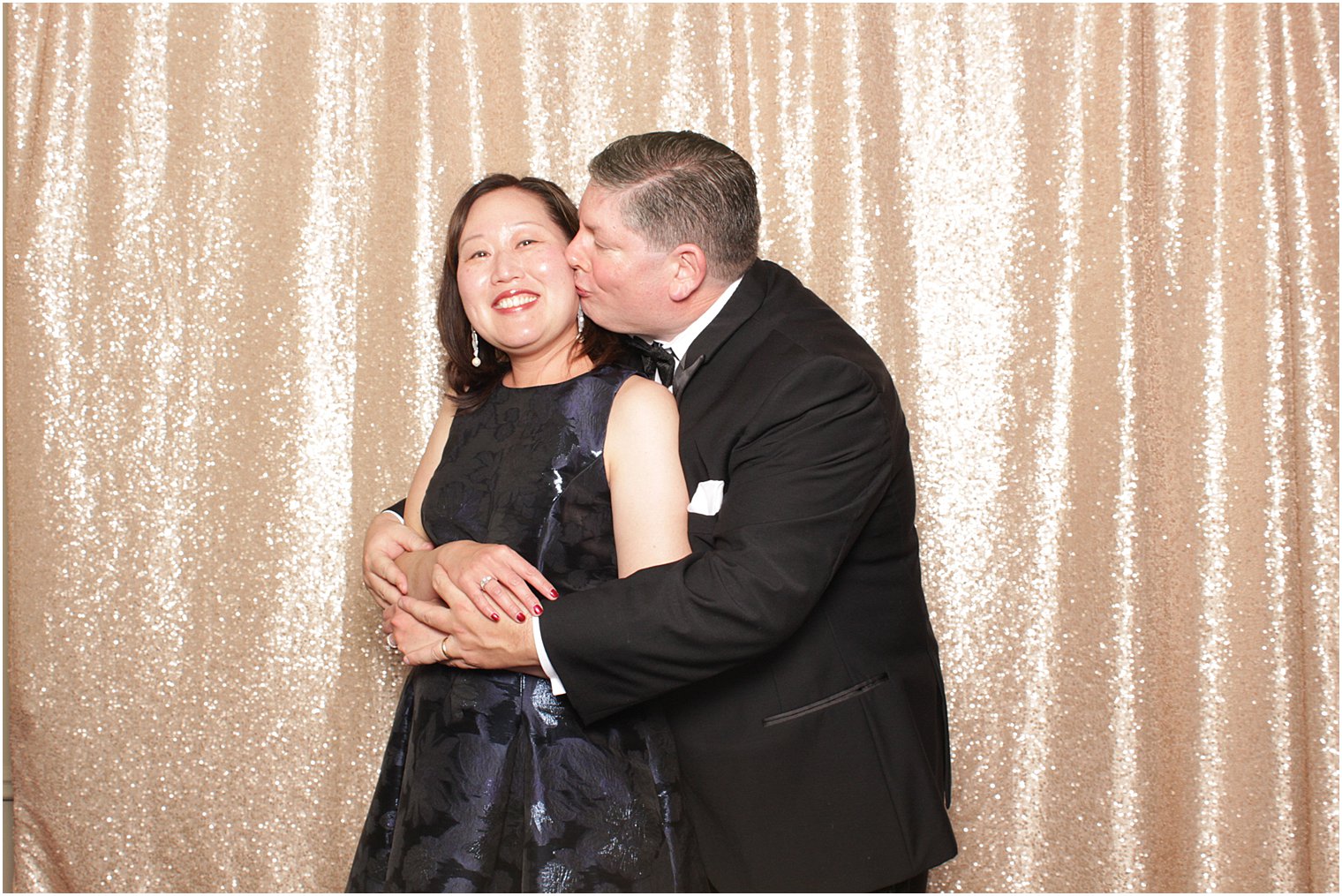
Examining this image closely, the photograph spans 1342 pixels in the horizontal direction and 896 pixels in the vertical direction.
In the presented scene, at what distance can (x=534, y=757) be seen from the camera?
1.29 m

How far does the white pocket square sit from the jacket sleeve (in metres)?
0.03

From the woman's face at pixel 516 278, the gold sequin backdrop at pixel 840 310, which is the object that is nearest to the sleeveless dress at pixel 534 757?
the woman's face at pixel 516 278

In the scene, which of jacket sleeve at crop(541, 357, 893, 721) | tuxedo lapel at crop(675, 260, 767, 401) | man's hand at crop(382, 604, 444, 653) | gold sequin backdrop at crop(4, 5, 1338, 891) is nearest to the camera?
jacket sleeve at crop(541, 357, 893, 721)

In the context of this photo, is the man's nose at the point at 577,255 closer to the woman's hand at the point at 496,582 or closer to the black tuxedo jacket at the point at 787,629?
the black tuxedo jacket at the point at 787,629

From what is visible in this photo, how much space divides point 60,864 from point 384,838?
107cm

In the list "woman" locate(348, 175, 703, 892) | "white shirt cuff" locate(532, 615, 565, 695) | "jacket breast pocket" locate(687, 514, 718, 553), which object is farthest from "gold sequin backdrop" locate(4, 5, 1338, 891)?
"white shirt cuff" locate(532, 615, 565, 695)

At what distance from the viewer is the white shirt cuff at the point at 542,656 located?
124 centimetres

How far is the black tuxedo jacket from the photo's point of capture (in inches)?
48.8

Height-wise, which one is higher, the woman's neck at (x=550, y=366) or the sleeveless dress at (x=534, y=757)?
the woman's neck at (x=550, y=366)

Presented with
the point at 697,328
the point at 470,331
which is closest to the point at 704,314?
the point at 697,328

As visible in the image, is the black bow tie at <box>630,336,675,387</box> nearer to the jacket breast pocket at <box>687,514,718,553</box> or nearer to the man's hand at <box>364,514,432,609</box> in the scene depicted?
the jacket breast pocket at <box>687,514,718,553</box>

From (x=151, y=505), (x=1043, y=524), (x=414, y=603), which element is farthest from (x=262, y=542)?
(x=1043, y=524)

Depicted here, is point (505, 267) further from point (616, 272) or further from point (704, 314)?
point (704, 314)

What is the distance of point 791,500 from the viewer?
50.4 inches
